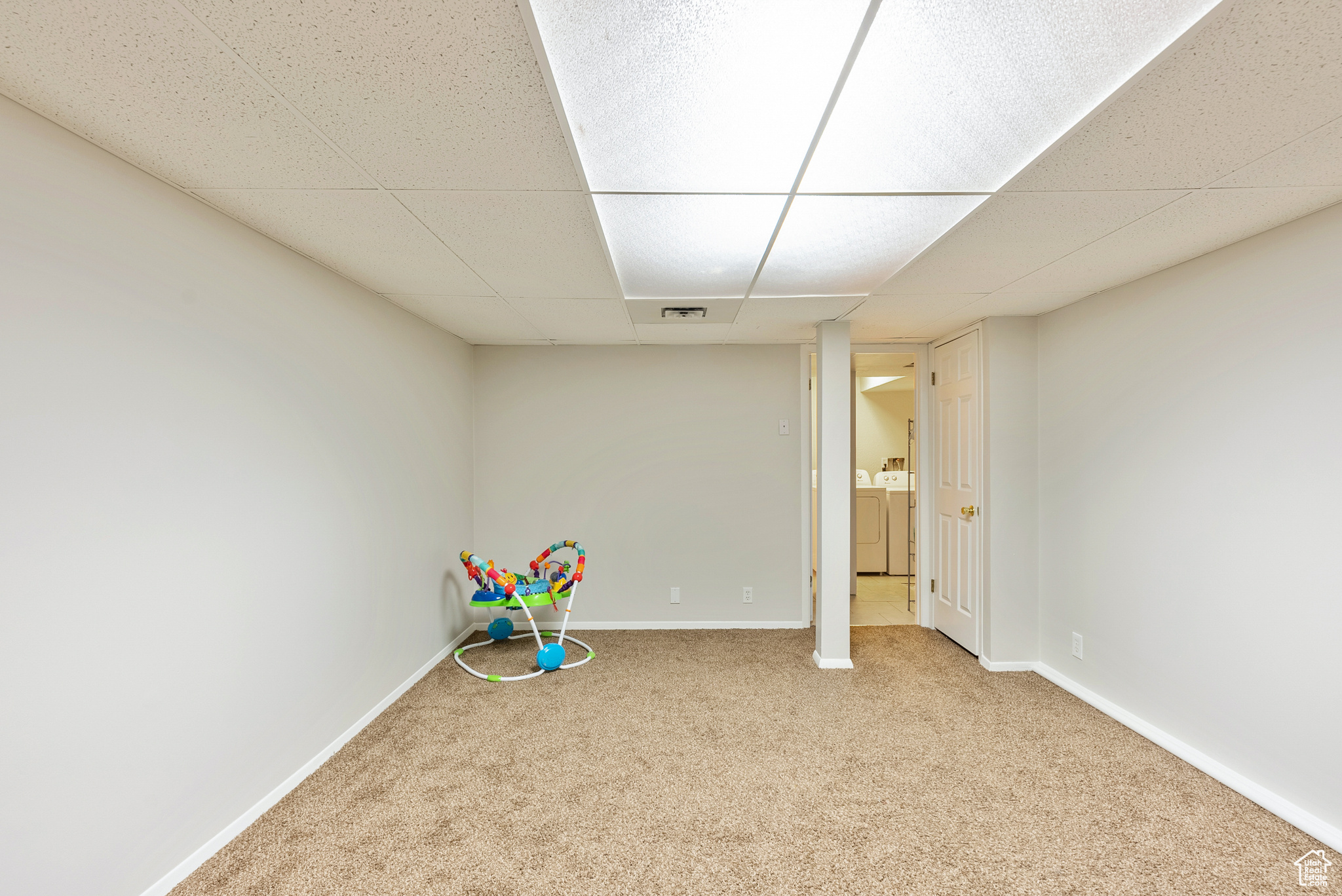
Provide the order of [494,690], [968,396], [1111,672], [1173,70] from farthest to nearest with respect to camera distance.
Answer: [968,396], [494,690], [1111,672], [1173,70]

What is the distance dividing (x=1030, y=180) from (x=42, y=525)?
9.05 feet

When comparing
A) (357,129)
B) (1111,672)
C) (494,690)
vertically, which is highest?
(357,129)

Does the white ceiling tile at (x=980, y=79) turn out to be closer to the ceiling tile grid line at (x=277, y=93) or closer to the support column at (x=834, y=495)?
the ceiling tile grid line at (x=277, y=93)

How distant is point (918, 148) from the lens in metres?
1.57

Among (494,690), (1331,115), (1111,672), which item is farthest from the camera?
(494,690)

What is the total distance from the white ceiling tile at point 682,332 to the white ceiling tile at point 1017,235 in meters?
1.24

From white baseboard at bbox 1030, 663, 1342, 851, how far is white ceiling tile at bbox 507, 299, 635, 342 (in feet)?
10.5

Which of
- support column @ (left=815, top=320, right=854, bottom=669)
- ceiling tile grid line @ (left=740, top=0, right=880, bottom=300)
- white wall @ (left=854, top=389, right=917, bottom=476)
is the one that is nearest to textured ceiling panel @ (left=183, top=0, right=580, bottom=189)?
ceiling tile grid line @ (left=740, top=0, right=880, bottom=300)

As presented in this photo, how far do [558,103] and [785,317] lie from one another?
2389 millimetres

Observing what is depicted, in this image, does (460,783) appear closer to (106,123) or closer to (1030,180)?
(106,123)

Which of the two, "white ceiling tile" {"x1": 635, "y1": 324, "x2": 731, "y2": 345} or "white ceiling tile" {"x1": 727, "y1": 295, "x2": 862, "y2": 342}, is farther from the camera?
"white ceiling tile" {"x1": 635, "y1": 324, "x2": 731, "y2": 345}

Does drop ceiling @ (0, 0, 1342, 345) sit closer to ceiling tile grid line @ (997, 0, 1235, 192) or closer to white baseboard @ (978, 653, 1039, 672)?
ceiling tile grid line @ (997, 0, 1235, 192)

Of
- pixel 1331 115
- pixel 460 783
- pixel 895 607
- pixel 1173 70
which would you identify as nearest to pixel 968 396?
pixel 895 607

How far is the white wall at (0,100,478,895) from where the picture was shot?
4.68 feet
